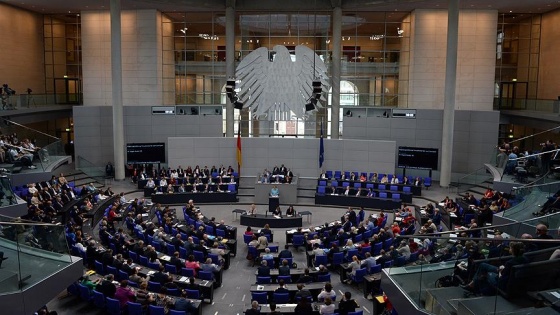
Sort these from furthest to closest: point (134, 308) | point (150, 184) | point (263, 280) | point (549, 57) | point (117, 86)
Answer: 1. point (549, 57)
2. point (117, 86)
3. point (150, 184)
4. point (263, 280)
5. point (134, 308)

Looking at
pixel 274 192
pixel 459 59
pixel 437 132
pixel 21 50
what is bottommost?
pixel 274 192

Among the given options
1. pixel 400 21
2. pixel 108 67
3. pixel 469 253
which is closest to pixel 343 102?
pixel 400 21

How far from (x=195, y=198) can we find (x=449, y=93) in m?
14.2

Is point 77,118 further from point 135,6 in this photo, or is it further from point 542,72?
point 542,72

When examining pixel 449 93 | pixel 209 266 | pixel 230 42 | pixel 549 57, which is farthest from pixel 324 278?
pixel 549 57

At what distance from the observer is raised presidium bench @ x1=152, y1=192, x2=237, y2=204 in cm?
2356

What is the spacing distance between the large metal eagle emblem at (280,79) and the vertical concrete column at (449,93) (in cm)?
718

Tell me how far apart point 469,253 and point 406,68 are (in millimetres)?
24660

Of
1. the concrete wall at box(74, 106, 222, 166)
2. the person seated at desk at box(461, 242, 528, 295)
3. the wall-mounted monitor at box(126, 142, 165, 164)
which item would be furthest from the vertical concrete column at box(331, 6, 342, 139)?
the person seated at desk at box(461, 242, 528, 295)

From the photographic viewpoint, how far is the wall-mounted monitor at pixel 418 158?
91.2 feet

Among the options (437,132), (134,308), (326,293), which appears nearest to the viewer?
(134,308)

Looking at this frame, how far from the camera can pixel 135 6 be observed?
29.7 meters

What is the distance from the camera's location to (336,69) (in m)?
29.6

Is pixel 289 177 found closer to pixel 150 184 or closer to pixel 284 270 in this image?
pixel 150 184
